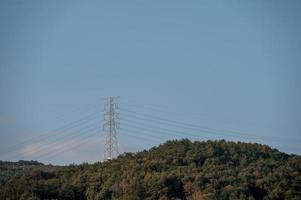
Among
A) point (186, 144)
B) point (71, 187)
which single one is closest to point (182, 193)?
point (71, 187)

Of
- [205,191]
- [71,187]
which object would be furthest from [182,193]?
[71,187]

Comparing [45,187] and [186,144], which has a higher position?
[186,144]

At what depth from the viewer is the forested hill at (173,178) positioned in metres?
55.3

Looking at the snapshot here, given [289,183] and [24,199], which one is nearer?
[24,199]

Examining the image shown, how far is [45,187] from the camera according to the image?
56.4 metres

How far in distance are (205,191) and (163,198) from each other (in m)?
4.00

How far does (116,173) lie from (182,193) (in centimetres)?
714

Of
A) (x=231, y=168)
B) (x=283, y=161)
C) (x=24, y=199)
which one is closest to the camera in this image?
(x=24, y=199)

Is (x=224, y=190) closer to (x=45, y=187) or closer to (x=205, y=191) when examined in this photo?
(x=205, y=191)

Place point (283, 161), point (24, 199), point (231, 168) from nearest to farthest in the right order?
point (24, 199)
point (231, 168)
point (283, 161)

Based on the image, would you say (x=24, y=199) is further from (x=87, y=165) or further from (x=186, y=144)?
(x=186, y=144)

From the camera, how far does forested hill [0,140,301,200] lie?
55.3 meters

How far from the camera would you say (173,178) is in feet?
187

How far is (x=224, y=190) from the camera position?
55500mm
